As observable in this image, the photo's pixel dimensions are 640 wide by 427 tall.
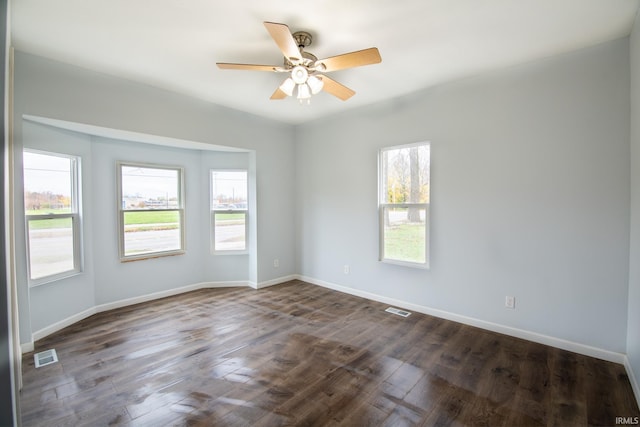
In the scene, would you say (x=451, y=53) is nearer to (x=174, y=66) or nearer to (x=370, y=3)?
(x=370, y=3)

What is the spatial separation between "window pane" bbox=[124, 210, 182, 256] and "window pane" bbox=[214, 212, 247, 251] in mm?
582

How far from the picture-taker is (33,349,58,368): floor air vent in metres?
2.54

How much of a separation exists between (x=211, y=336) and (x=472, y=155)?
344cm

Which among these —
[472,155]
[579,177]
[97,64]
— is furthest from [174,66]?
[579,177]

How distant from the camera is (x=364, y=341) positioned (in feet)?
9.70

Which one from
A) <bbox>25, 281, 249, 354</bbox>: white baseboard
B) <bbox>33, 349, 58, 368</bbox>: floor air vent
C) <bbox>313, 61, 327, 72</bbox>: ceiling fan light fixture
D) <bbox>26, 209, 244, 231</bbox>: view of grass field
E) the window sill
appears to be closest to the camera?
<bbox>313, 61, 327, 72</bbox>: ceiling fan light fixture

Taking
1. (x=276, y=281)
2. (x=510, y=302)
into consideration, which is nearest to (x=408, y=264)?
(x=510, y=302)

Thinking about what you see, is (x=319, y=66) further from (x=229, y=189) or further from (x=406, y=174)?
(x=229, y=189)

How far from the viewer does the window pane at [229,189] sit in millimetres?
4805

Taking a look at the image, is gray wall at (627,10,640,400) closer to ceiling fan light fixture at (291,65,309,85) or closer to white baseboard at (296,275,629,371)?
white baseboard at (296,275,629,371)

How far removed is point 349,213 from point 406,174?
1.05 m

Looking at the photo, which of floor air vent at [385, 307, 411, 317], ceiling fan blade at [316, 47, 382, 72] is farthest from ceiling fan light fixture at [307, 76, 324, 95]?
floor air vent at [385, 307, 411, 317]

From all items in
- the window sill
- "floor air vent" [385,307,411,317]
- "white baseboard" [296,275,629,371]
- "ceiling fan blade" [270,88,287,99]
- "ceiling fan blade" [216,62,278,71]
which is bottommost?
"floor air vent" [385,307,411,317]

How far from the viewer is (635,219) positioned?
7.47 feet
